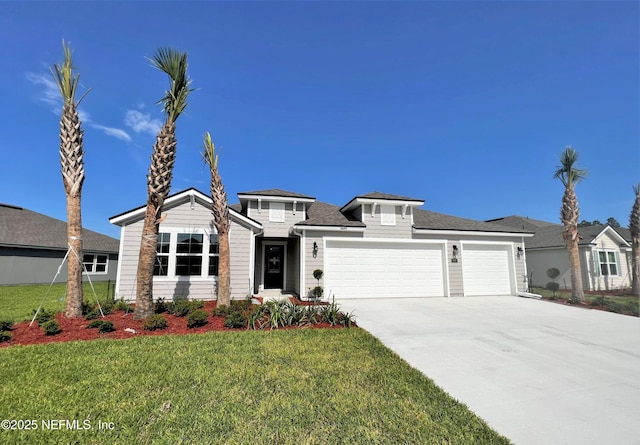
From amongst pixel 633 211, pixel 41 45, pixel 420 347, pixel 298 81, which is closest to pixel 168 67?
pixel 41 45

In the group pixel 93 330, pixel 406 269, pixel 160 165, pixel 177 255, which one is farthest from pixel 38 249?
pixel 406 269

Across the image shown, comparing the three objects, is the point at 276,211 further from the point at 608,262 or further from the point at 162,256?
the point at 608,262

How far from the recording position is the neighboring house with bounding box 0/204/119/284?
1652 centimetres

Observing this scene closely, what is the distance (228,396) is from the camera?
3.27 metres

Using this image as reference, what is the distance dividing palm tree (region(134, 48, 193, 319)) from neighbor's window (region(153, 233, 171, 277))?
3094mm

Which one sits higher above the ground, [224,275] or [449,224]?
[449,224]

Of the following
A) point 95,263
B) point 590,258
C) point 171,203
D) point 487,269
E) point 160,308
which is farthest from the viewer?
point 95,263

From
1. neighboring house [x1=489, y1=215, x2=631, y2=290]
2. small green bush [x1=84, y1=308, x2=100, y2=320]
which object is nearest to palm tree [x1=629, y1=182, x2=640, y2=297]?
neighboring house [x1=489, y1=215, x2=631, y2=290]

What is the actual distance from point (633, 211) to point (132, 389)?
2409 centimetres

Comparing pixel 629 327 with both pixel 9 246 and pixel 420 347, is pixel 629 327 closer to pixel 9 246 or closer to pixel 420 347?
pixel 420 347

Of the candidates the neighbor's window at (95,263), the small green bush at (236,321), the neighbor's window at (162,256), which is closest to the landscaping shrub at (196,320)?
the small green bush at (236,321)

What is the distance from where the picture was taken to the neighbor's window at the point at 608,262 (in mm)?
Result: 17312

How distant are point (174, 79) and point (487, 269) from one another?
14828 mm

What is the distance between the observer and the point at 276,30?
10938 mm
